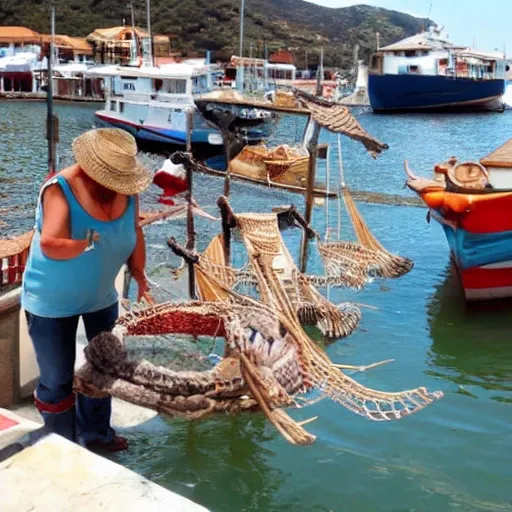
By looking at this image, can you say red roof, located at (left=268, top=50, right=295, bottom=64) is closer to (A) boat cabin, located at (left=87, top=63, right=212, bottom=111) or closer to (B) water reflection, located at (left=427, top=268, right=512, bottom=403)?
(A) boat cabin, located at (left=87, top=63, right=212, bottom=111)

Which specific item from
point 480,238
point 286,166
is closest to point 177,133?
point 286,166

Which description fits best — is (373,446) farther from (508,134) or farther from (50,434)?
(508,134)

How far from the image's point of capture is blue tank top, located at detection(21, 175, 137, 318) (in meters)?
3.36

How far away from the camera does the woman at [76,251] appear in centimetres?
332

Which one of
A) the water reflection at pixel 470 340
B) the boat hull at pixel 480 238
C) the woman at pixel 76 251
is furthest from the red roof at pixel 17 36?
the woman at pixel 76 251

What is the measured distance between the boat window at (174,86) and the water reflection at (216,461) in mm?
23680

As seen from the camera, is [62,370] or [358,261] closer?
[62,370]

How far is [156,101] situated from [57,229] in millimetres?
24538

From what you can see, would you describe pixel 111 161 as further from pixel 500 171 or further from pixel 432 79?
pixel 432 79

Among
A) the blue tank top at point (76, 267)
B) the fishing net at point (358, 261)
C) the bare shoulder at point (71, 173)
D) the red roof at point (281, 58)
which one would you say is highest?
the red roof at point (281, 58)

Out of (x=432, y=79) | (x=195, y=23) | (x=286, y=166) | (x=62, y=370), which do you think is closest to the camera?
(x=62, y=370)

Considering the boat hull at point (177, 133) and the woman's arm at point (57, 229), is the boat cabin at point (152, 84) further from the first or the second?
the woman's arm at point (57, 229)

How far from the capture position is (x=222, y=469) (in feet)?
15.4

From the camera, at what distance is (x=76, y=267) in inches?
134
